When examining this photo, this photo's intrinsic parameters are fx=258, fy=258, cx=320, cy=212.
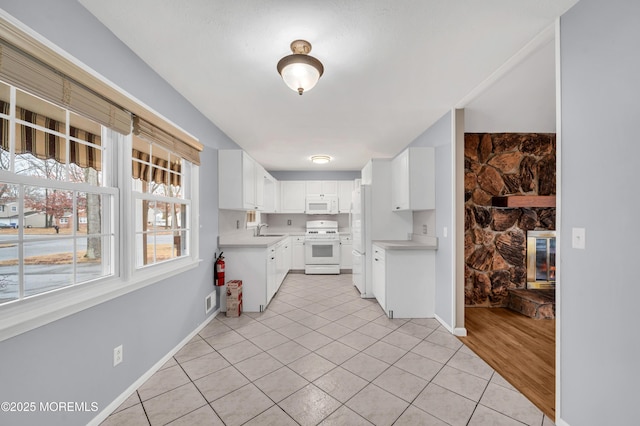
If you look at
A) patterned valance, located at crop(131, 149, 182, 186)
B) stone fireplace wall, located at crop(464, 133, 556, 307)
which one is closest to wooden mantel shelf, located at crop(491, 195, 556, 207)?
stone fireplace wall, located at crop(464, 133, 556, 307)

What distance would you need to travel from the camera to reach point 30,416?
48.3 inches

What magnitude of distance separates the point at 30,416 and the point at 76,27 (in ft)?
6.67

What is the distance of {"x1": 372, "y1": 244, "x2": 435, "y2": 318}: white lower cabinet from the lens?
326 centimetres

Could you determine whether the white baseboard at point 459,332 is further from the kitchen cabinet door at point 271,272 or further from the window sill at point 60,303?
the window sill at point 60,303

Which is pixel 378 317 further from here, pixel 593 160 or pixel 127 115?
pixel 127 115

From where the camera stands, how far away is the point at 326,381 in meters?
2.01

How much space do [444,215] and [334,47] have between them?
85.6 inches

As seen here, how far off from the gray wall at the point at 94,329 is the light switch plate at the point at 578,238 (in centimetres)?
286

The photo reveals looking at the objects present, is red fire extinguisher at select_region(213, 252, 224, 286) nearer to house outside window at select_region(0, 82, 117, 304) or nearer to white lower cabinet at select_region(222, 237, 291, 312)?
white lower cabinet at select_region(222, 237, 291, 312)

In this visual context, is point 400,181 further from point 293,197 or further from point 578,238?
point 293,197

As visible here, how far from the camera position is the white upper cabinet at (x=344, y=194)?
6.34 metres

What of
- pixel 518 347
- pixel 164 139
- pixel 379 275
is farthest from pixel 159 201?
pixel 518 347

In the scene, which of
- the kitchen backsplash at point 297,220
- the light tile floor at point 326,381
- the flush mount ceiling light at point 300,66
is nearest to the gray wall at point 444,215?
the light tile floor at point 326,381

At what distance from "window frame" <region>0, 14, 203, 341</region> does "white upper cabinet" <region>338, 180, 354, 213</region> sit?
4.28 metres
